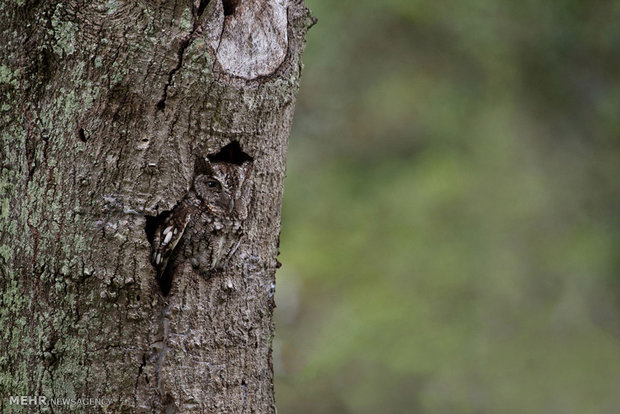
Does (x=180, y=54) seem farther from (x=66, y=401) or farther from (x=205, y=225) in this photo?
(x=66, y=401)

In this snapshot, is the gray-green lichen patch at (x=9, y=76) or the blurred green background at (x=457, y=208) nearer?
the gray-green lichen patch at (x=9, y=76)

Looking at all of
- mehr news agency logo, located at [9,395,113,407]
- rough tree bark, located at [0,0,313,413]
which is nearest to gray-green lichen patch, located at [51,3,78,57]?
rough tree bark, located at [0,0,313,413]

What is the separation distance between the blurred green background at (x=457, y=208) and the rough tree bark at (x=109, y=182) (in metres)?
3.19

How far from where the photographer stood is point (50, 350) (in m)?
1.39

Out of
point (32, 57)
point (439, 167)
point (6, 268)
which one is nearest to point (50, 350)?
point (6, 268)

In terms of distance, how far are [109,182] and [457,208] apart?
3959 mm

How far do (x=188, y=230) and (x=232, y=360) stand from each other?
10.9 inches

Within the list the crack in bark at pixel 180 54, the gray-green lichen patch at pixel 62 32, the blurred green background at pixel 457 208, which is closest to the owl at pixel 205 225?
the crack in bark at pixel 180 54

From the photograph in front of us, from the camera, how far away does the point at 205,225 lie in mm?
1452

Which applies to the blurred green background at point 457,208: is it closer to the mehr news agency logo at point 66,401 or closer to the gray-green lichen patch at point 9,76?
the mehr news agency logo at point 66,401

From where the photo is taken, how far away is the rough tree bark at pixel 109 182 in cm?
138

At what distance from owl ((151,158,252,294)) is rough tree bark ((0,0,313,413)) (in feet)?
0.07

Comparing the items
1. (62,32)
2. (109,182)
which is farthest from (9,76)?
(109,182)

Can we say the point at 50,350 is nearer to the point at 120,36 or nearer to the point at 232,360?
the point at 232,360
